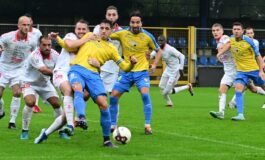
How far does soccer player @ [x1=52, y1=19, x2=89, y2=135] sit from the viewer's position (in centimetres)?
1162

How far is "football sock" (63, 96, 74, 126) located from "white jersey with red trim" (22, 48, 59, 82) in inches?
37.2

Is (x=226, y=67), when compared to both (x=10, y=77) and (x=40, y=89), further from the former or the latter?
(x=40, y=89)

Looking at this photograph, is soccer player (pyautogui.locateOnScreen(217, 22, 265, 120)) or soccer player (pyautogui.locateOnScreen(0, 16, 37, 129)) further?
soccer player (pyautogui.locateOnScreen(217, 22, 265, 120))

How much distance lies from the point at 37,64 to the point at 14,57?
2762 millimetres

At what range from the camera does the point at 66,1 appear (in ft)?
128

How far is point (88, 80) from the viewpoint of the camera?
11.7 metres

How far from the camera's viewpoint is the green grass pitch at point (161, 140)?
425 inches

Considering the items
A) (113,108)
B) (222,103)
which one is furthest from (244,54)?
(113,108)

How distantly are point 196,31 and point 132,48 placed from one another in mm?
22898

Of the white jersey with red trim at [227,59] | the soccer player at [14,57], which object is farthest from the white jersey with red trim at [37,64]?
the white jersey with red trim at [227,59]

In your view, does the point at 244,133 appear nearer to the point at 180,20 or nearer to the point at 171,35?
the point at 171,35

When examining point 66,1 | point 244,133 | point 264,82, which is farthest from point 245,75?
point 66,1

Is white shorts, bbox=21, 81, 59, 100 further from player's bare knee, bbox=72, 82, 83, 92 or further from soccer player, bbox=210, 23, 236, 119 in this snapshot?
soccer player, bbox=210, 23, 236, 119

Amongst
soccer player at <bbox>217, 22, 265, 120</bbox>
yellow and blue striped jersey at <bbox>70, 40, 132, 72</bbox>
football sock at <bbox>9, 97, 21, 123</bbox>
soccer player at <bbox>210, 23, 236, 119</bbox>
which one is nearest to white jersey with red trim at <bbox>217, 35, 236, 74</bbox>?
soccer player at <bbox>210, 23, 236, 119</bbox>
